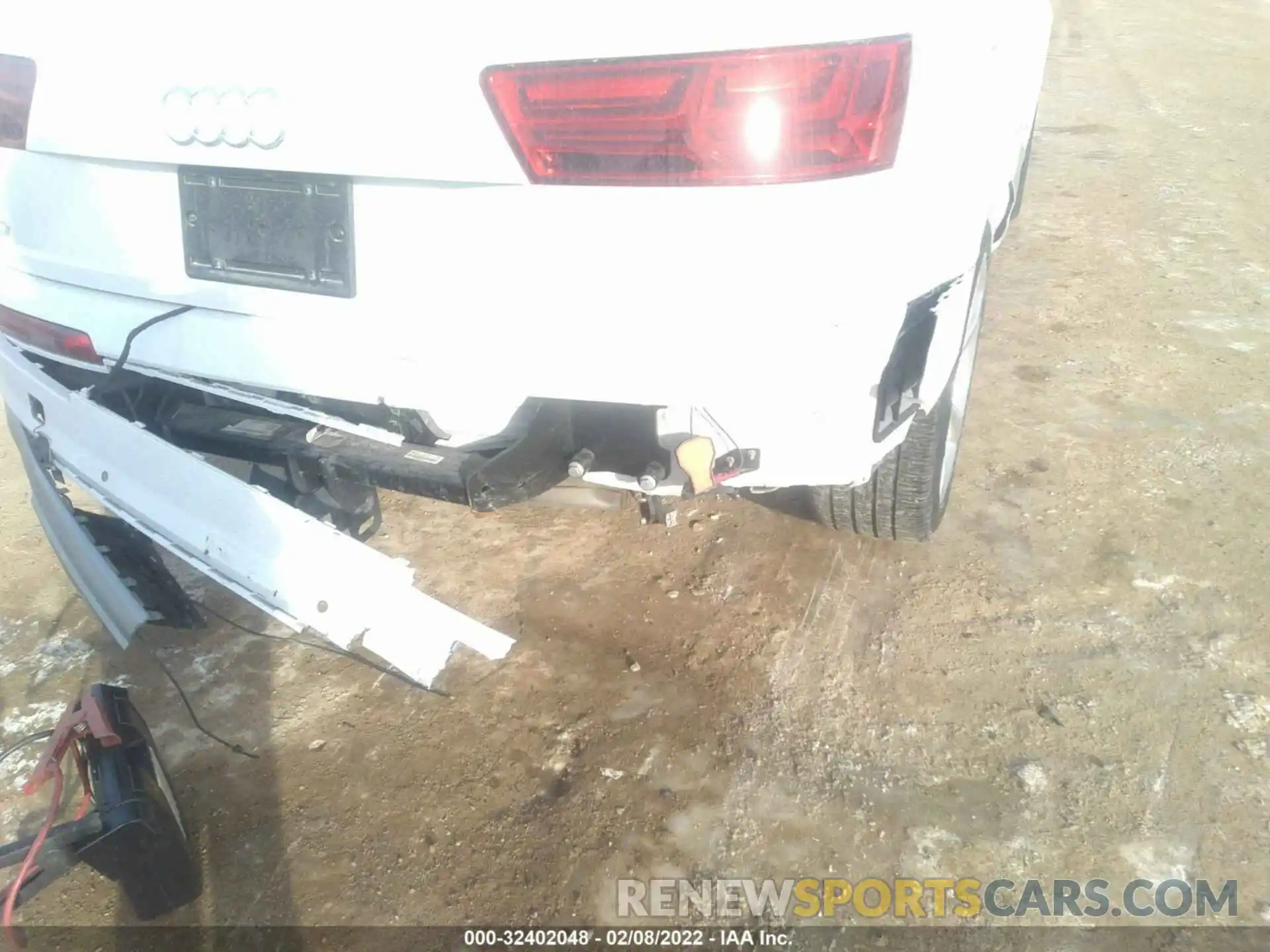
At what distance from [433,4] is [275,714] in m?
1.72

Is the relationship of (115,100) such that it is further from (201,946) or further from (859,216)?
(201,946)

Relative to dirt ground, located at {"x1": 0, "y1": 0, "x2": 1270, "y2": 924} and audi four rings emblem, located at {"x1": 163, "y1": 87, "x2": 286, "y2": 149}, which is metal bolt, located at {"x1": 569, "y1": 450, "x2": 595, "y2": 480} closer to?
dirt ground, located at {"x1": 0, "y1": 0, "x2": 1270, "y2": 924}

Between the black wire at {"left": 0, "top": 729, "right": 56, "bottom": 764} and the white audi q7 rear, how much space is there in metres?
0.34

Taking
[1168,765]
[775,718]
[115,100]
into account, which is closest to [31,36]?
[115,100]

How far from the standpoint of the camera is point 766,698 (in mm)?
2430

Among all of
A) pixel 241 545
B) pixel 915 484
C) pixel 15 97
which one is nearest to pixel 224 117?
pixel 15 97

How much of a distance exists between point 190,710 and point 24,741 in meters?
0.37

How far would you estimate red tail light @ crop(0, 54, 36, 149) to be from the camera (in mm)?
2020

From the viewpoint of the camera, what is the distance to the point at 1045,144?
22.8 ft

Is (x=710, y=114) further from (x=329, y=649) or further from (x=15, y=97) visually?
(x=329, y=649)

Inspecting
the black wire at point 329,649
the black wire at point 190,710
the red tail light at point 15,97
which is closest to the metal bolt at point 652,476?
the black wire at point 329,649

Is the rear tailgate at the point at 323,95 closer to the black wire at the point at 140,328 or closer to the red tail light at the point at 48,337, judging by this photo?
the black wire at the point at 140,328

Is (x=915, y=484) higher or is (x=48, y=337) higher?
(x=48, y=337)

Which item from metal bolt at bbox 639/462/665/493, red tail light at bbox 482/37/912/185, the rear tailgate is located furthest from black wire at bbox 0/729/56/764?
red tail light at bbox 482/37/912/185
